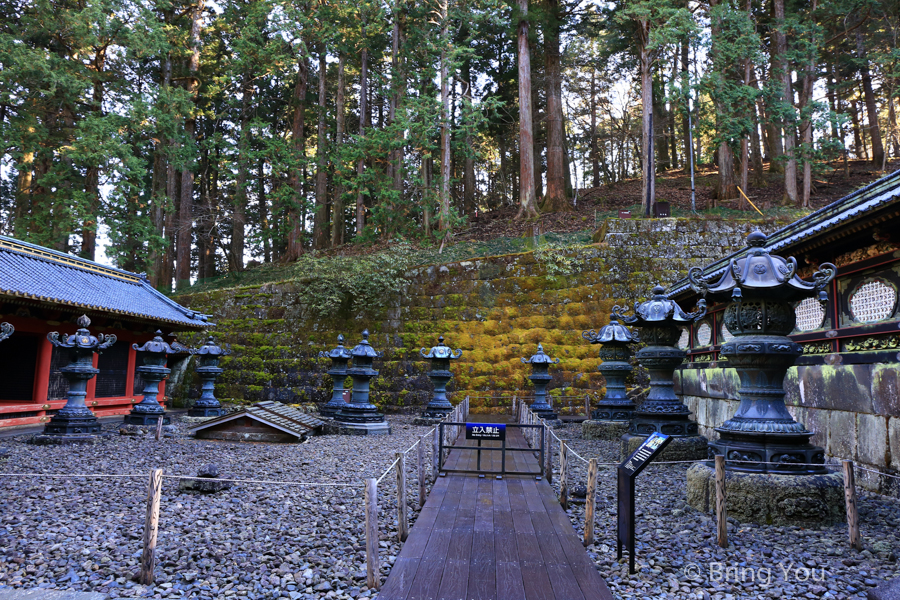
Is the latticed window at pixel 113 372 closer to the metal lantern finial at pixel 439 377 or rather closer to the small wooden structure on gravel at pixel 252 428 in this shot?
the small wooden structure on gravel at pixel 252 428

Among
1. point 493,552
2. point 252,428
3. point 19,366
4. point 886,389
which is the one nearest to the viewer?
point 493,552

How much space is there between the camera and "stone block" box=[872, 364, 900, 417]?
19.6 ft

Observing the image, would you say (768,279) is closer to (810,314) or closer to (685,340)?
(810,314)

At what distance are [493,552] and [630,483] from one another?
1188 mm

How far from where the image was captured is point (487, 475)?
7316 mm

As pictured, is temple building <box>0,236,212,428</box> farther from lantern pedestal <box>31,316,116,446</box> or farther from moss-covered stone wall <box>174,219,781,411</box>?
moss-covered stone wall <box>174,219,781,411</box>

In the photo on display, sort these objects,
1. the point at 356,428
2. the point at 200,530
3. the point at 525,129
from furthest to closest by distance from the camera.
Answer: the point at 525,129 → the point at 356,428 → the point at 200,530

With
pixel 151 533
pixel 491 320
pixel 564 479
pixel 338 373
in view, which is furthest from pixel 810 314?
pixel 491 320

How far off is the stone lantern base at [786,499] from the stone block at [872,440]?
1346 mm

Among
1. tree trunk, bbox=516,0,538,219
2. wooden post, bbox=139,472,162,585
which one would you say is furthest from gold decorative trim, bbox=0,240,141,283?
tree trunk, bbox=516,0,538,219

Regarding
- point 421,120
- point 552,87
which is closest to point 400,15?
point 421,120

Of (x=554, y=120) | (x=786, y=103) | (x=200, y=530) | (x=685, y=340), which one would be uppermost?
(x=554, y=120)

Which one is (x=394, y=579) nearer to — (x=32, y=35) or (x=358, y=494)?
(x=358, y=494)

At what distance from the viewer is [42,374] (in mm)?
12961
